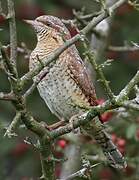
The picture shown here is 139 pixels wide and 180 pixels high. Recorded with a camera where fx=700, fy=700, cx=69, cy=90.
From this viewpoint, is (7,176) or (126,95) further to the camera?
(7,176)

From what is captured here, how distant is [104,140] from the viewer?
18.3 feet

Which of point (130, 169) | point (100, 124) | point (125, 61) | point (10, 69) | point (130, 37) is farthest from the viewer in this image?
point (125, 61)

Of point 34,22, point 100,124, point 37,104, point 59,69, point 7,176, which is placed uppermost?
point 34,22

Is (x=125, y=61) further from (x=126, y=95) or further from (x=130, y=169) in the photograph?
(x=126, y=95)

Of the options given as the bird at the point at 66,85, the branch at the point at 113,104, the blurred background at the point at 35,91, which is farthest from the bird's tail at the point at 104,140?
the branch at the point at 113,104

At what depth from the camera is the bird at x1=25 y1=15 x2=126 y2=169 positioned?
5.40 m

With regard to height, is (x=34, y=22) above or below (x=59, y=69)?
above

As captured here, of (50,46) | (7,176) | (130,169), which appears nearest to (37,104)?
(7,176)

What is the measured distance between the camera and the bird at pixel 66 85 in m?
5.40

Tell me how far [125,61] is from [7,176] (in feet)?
6.36

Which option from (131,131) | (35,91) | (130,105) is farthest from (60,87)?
(35,91)

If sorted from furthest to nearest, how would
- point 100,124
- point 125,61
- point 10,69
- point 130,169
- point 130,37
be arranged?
point 125,61 < point 130,37 < point 130,169 < point 100,124 < point 10,69

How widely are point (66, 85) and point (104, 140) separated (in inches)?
21.5

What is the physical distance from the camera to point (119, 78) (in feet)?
24.3
